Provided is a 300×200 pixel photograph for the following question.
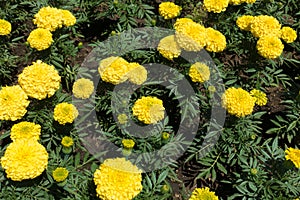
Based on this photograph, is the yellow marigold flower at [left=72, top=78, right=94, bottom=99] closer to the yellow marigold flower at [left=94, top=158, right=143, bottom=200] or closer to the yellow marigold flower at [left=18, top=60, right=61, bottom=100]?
the yellow marigold flower at [left=18, top=60, right=61, bottom=100]

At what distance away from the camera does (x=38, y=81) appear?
3.30 meters

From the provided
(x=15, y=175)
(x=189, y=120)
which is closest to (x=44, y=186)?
(x=15, y=175)

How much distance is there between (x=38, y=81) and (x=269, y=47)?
207 centimetres

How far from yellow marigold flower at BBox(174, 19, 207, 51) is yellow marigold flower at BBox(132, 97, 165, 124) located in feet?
2.17

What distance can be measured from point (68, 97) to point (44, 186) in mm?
868

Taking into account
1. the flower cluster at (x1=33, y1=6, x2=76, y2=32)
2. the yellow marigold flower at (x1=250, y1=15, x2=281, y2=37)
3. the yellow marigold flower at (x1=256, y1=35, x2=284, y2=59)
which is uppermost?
the flower cluster at (x1=33, y1=6, x2=76, y2=32)

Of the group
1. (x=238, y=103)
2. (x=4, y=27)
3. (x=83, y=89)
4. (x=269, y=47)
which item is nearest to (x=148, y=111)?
(x=83, y=89)

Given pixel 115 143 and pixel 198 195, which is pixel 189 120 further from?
pixel 198 195

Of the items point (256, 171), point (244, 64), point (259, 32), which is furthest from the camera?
point (244, 64)

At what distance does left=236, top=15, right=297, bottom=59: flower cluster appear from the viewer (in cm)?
372

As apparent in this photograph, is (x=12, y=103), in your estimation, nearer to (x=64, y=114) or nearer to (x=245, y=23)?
(x=64, y=114)

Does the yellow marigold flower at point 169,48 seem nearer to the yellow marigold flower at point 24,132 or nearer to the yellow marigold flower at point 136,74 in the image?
the yellow marigold flower at point 136,74

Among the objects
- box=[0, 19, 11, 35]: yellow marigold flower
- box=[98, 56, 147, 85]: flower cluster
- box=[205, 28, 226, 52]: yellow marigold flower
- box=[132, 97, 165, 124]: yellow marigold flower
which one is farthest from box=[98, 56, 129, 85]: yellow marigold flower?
box=[0, 19, 11, 35]: yellow marigold flower

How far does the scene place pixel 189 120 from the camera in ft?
13.4
